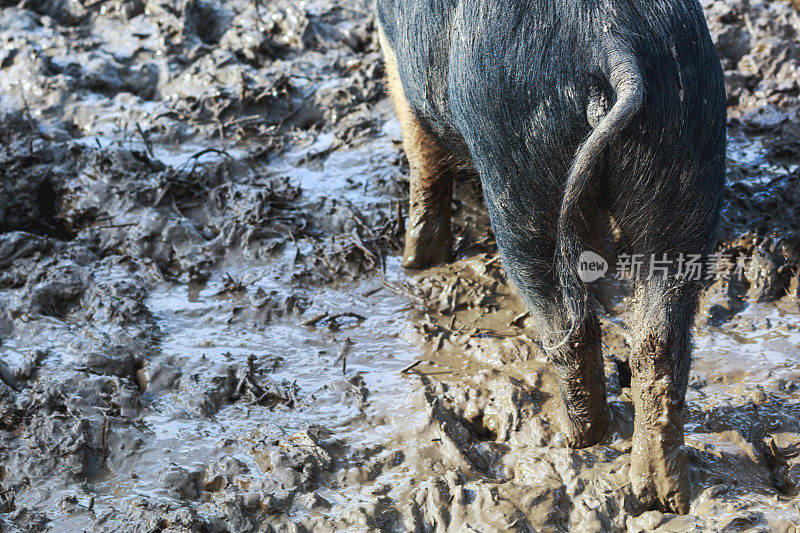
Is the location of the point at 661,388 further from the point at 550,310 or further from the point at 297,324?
the point at 297,324

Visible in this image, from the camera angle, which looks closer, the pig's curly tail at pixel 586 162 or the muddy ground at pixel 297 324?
the pig's curly tail at pixel 586 162

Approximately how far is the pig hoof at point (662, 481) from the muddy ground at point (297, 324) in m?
0.06

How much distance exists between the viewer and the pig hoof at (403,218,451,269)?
4.06 m

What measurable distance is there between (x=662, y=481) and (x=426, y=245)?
1.91 meters

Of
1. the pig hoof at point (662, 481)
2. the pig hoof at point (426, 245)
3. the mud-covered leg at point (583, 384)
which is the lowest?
the pig hoof at point (662, 481)

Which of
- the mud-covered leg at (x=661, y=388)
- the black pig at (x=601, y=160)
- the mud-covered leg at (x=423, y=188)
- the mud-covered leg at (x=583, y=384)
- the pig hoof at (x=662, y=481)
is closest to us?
the black pig at (x=601, y=160)


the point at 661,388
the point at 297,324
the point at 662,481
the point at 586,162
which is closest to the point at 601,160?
the point at 586,162

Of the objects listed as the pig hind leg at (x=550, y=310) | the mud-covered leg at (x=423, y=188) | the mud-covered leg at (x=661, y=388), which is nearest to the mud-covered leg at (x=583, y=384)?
the pig hind leg at (x=550, y=310)

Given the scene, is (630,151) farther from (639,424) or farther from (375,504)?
(375,504)

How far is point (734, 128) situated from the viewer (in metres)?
5.14

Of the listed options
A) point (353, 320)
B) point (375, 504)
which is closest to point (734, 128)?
point (353, 320)

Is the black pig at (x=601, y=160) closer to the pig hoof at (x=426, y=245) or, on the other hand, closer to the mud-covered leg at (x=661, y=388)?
the mud-covered leg at (x=661, y=388)

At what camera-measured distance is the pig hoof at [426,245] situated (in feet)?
13.3

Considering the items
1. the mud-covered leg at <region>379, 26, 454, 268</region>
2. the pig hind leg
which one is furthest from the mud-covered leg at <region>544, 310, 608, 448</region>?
the mud-covered leg at <region>379, 26, 454, 268</region>
